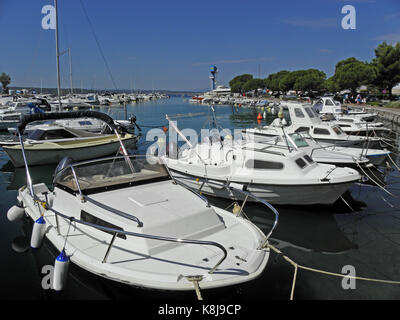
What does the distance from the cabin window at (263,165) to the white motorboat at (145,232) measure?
3.61m

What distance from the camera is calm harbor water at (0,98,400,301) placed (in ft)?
17.9

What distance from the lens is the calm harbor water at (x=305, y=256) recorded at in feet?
17.9

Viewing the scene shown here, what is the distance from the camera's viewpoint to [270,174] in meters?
9.47

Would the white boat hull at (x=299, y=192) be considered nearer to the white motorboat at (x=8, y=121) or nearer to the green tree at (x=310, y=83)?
the white motorboat at (x=8, y=121)

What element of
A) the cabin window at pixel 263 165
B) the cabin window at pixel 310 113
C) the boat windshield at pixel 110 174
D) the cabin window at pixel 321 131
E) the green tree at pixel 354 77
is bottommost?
the cabin window at pixel 263 165

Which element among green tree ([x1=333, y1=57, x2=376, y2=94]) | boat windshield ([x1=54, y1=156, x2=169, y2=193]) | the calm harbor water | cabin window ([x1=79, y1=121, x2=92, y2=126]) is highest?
green tree ([x1=333, y1=57, x2=376, y2=94])

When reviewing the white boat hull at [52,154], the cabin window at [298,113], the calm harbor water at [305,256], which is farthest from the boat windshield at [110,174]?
the cabin window at [298,113]

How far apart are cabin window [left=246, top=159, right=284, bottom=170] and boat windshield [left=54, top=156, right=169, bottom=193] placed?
3.79m

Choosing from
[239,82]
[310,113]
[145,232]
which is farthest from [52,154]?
[239,82]

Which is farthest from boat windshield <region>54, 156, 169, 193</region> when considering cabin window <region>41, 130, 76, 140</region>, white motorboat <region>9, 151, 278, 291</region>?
cabin window <region>41, 130, 76, 140</region>

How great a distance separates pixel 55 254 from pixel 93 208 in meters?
2.00

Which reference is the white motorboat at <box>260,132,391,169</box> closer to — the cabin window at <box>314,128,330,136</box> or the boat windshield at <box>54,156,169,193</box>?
the cabin window at <box>314,128,330,136</box>

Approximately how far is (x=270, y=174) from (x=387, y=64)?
4933 cm
